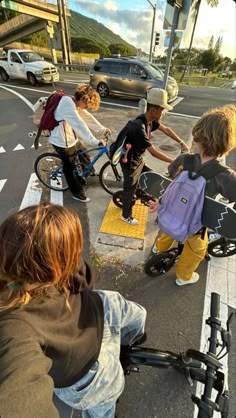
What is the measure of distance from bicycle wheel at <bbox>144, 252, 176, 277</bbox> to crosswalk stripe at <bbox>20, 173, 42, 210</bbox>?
7.62 feet

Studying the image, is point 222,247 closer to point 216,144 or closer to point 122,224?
point 122,224

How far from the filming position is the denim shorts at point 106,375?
3.93 ft

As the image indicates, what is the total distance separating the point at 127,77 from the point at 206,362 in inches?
507

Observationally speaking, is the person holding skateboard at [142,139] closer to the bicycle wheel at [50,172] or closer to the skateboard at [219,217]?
the skateboard at [219,217]

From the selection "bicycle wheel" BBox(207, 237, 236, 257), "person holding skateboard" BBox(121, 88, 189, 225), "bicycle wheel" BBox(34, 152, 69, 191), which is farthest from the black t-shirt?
"bicycle wheel" BBox(34, 152, 69, 191)

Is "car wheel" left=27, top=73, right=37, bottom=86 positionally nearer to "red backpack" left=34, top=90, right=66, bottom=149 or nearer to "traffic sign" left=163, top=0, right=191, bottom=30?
"traffic sign" left=163, top=0, right=191, bottom=30

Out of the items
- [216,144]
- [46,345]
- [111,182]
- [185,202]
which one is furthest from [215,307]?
[111,182]

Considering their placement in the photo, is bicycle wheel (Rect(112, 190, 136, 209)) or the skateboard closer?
the skateboard

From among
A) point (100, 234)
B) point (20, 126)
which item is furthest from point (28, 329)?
point (20, 126)

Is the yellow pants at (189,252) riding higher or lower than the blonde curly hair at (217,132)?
lower

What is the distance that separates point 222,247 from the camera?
3.02m

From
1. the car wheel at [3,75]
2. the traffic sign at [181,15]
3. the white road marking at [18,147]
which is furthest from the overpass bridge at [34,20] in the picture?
the traffic sign at [181,15]

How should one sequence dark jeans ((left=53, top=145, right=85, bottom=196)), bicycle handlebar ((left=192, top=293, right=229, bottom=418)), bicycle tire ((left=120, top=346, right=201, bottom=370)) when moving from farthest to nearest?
dark jeans ((left=53, top=145, right=85, bottom=196)) < bicycle tire ((left=120, top=346, right=201, bottom=370)) < bicycle handlebar ((left=192, top=293, right=229, bottom=418))

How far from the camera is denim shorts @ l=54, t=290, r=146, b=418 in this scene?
1198 millimetres
